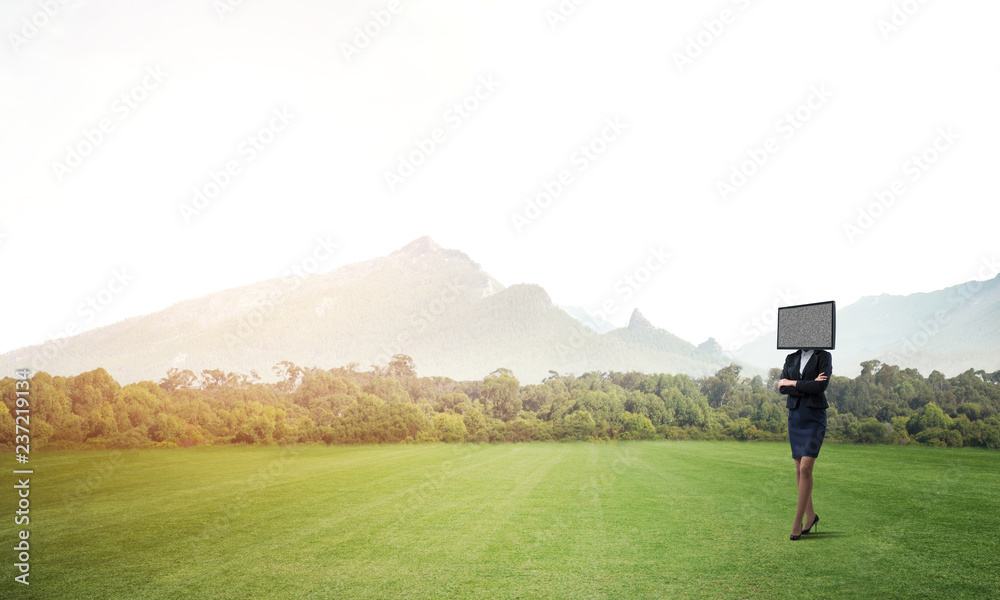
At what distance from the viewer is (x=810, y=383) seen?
22.0 feet

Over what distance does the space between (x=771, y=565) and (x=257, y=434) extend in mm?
31474

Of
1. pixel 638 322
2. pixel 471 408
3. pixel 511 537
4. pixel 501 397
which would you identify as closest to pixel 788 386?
pixel 511 537

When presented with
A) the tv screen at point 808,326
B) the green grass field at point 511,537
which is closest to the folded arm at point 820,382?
the tv screen at point 808,326

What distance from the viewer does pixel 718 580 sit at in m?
5.46

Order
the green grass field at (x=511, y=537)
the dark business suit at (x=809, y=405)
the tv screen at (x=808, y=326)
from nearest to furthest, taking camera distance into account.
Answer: the green grass field at (x=511, y=537), the tv screen at (x=808, y=326), the dark business suit at (x=809, y=405)

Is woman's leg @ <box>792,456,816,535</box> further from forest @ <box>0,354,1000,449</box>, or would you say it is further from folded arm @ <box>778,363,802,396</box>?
forest @ <box>0,354,1000,449</box>

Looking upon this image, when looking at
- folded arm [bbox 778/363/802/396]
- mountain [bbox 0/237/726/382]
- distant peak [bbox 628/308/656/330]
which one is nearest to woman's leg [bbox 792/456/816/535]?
folded arm [bbox 778/363/802/396]

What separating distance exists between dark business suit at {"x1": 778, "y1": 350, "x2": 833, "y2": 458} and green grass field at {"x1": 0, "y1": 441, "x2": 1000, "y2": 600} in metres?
1.30

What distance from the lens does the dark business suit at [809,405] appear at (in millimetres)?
6785

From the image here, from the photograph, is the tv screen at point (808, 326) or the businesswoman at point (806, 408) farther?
the businesswoman at point (806, 408)

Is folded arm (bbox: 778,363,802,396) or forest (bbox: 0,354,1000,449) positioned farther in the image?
forest (bbox: 0,354,1000,449)

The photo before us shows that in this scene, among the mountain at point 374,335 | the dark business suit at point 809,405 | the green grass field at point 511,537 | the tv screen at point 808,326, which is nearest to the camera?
the green grass field at point 511,537

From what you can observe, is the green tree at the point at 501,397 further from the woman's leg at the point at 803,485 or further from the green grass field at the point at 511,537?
the woman's leg at the point at 803,485

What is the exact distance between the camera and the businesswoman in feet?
22.3
